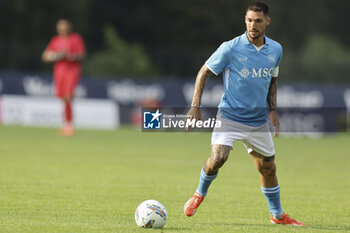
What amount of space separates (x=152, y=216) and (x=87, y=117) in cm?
1748

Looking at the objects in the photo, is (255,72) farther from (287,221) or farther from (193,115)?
(287,221)

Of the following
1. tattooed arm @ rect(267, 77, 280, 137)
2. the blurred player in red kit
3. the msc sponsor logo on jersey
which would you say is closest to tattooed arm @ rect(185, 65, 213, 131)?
the msc sponsor logo on jersey

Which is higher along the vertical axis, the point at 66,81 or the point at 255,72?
the point at 255,72

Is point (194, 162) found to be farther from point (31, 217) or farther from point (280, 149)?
point (31, 217)

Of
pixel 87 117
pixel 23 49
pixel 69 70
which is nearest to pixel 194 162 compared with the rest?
pixel 69 70

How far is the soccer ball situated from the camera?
7.61 m

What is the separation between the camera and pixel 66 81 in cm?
2027

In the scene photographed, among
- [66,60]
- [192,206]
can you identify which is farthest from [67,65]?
[192,206]

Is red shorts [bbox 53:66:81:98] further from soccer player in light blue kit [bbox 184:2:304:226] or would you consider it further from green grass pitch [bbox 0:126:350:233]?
soccer player in light blue kit [bbox 184:2:304:226]

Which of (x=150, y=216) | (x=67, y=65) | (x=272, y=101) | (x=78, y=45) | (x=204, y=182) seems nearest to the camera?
(x=150, y=216)

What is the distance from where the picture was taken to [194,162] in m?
15.1

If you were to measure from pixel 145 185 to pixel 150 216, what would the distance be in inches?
143

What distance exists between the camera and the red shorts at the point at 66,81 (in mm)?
20156

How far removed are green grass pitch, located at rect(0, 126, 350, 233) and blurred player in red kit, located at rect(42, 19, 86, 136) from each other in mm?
1001
